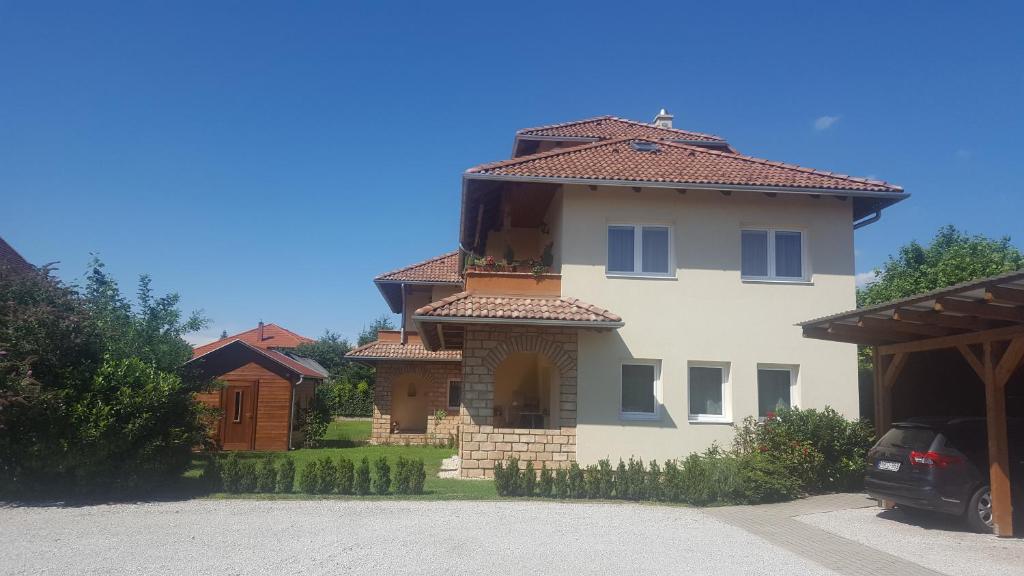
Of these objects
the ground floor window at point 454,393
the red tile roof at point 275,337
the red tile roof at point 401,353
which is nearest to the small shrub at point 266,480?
the red tile roof at point 401,353

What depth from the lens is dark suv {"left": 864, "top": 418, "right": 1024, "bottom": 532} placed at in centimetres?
1002

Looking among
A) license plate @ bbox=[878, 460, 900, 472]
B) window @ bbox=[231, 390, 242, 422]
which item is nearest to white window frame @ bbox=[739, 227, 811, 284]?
license plate @ bbox=[878, 460, 900, 472]

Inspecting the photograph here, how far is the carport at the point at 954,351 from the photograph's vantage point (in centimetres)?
973

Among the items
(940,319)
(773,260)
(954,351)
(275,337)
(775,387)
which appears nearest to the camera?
(940,319)

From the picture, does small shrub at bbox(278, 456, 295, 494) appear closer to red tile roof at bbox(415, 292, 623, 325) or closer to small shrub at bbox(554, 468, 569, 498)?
red tile roof at bbox(415, 292, 623, 325)

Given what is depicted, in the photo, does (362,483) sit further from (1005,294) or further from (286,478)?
(1005,294)

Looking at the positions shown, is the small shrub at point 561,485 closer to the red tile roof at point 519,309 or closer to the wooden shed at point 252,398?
the red tile roof at point 519,309

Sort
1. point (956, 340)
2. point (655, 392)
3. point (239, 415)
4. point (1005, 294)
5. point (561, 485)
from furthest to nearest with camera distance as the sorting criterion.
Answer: point (239, 415)
point (655, 392)
point (561, 485)
point (956, 340)
point (1005, 294)

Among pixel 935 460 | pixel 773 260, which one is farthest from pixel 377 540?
pixel 773 260

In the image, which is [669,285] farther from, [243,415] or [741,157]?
[243,415]

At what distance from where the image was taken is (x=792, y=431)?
46.0ft

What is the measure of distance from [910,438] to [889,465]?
498 mm

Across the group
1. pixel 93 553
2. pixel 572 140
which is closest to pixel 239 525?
pixel 93 553

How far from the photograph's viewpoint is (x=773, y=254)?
53.8 feet
